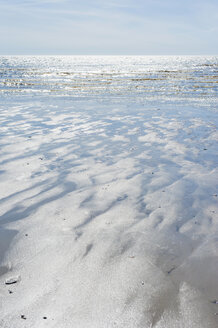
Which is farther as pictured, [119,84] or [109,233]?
[119,84]

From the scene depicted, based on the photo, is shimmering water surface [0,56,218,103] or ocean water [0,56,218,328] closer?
ocean water [0,56,218,328]

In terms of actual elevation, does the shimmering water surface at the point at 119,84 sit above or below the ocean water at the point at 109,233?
→ above

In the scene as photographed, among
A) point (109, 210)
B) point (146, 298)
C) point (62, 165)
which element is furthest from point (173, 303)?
point (62, 165)

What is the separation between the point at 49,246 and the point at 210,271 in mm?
2364

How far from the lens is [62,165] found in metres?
7.88

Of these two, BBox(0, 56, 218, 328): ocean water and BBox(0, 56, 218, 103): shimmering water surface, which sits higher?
BBox(0, 56, 218, 103): shimmering water surface

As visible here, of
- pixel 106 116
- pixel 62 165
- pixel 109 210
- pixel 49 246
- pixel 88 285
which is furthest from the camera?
pixel 106 116

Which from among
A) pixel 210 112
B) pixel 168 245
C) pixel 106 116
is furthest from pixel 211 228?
pixel 210 112

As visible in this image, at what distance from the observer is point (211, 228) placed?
16.5ft

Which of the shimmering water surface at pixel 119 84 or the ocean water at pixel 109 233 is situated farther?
the shimmering water surface at pixel 119 84

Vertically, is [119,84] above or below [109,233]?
above

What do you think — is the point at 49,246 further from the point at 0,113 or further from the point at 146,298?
the point at 0,113

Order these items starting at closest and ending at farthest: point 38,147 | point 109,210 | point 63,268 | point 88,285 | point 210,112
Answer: point 88,285, point 63,268, point 109,210, point 38,147, point 210,112

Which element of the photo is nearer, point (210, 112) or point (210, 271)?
point (210, 271)
